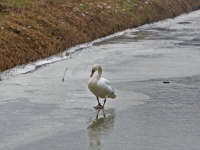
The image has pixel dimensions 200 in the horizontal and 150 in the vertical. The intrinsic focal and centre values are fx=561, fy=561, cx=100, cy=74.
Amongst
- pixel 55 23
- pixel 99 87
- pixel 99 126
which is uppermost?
pixel 55 23

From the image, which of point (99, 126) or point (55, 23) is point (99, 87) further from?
point (55, 23)

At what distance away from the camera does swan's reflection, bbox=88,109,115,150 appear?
8.66 metres

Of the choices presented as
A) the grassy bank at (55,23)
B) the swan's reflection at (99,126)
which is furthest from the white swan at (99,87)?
the grassy bank at (55,23)

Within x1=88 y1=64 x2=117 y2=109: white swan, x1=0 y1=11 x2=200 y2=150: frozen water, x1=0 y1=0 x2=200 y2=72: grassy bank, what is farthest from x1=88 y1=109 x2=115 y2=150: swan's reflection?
x1=0 y1=0 x2=200 y2=72: grassy bank

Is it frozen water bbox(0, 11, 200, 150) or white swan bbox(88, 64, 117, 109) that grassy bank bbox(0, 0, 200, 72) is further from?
white swan bbox(88, 64, 117, 109)

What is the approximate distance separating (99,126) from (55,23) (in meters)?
13.1

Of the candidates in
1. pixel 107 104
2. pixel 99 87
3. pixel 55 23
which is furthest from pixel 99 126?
pixel 55 23

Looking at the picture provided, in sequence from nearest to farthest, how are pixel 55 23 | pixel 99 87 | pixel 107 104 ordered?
pixel 99 87
pixel 107 104
pixel 55 23

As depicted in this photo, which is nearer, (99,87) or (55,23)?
(99,87)

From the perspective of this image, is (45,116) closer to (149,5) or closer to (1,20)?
(1,20)

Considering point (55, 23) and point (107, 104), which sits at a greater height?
point (55, 23)

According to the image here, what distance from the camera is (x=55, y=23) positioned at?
73.7 feet

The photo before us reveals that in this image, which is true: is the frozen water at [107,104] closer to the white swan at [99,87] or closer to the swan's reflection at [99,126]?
the swan's reflection at [99,126]

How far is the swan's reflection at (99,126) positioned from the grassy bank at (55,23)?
18.1ft
